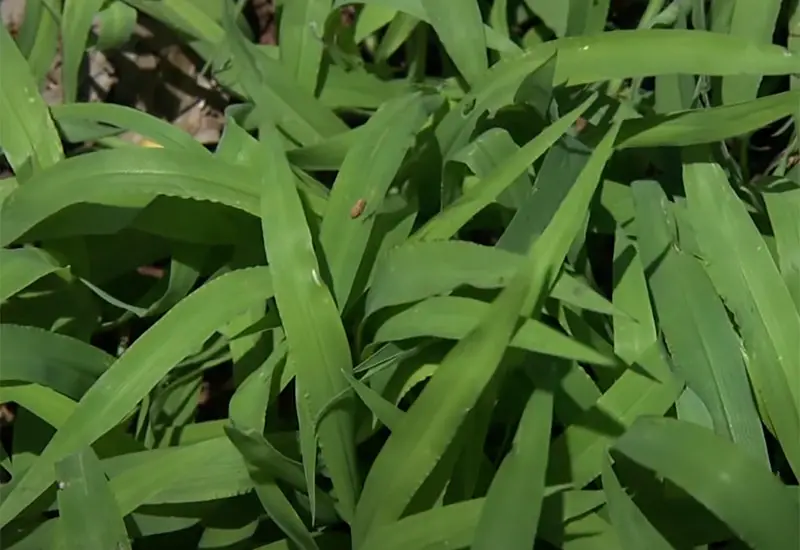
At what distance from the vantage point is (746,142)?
854mm

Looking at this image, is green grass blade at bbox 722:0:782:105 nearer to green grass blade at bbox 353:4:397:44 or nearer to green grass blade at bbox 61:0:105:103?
green grass blade at bbox 353:4:397:44

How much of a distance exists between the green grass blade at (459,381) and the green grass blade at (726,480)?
12cm

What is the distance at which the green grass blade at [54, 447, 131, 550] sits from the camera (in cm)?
68

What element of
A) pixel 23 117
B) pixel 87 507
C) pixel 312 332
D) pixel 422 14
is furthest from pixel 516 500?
pixel 23 117

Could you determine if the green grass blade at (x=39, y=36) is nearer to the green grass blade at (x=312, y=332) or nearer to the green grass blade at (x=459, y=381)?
the green grass blade at (x=312, y=332)

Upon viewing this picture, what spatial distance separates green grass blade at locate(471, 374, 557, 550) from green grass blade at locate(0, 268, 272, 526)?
26 cm

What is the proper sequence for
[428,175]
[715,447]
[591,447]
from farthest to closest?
[428,175] < [591,447] < [715,447]

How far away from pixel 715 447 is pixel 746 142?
0.37 metres

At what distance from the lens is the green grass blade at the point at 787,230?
29.5 inches

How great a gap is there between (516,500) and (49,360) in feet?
1.33

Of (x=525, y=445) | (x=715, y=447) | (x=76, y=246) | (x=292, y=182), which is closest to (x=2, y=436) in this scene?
Result: (x=76, y=246)

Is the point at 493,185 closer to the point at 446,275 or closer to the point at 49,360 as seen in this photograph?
the point at 446,275

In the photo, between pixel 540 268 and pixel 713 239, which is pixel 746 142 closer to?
pixel 713 239

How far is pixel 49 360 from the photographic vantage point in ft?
2.50
